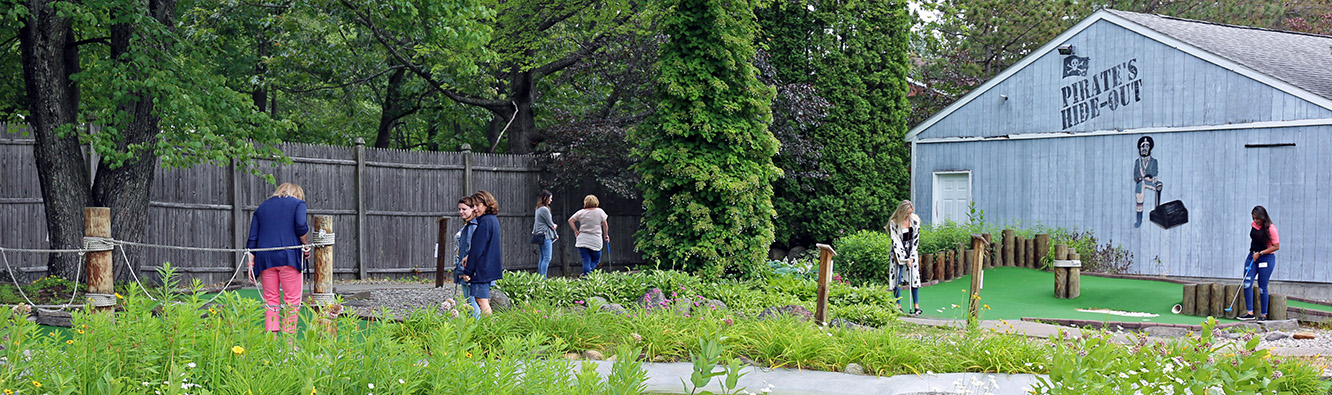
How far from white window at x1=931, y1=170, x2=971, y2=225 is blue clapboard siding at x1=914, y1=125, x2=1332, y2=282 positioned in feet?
0.62

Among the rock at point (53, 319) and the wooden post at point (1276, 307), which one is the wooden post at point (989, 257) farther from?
the rock at point (53, 319)

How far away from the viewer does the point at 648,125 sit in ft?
42.2

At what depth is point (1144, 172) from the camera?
16094mm

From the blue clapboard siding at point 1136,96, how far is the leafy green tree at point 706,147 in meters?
7.05

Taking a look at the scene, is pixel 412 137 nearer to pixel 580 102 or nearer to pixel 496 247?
pixel 580 102

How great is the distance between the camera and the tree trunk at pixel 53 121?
10.4 m

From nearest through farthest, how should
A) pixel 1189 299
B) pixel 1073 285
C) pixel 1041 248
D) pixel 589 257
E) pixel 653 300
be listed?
pixel 653 300 < pixel 1189 299 < pixel 1073 285 < pixel 589 257 < pixel 1041 248

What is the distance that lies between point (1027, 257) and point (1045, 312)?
3962 millimetres

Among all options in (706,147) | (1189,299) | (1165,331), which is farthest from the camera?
(706,147)

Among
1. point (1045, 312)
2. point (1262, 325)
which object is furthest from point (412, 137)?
point (1262, 325)

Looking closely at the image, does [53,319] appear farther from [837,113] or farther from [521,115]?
[837,113]

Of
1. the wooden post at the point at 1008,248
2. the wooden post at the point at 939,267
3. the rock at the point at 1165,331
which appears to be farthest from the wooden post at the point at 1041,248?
the rock at the point at 1165,331

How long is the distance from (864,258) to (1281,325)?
583 centimetres

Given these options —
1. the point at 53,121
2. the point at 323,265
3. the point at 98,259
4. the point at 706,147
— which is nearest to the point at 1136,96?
the point at 706,147
